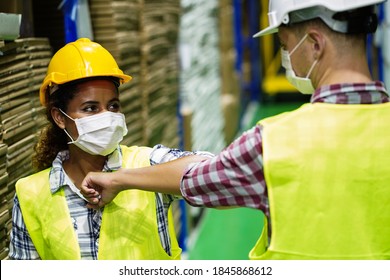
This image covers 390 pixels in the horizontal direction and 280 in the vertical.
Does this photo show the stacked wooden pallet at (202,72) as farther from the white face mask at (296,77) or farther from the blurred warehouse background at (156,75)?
the white face mask at (296,77)

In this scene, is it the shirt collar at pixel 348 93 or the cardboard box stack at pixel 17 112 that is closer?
the shirt collar at pixel 348 93

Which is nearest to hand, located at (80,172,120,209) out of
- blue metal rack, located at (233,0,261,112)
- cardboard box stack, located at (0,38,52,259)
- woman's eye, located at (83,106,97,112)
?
woman's eye, located at (83,106,97,112)

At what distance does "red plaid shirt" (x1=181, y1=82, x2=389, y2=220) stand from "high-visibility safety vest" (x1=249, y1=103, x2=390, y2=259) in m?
0.03

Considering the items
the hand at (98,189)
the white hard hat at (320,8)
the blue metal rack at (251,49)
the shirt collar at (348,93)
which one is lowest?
the blue metal rack at (251,49)

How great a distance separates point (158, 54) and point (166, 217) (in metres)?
2.59

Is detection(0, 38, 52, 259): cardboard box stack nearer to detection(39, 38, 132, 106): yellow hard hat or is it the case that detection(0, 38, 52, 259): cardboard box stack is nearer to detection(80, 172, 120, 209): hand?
detection(39, 38, 132, 106): yellow hard hat

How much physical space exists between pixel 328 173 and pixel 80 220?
0.90 m

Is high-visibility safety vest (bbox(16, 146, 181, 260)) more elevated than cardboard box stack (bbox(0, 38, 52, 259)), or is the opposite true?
cardboard box stack (bbox(0, 38, 52, 259))

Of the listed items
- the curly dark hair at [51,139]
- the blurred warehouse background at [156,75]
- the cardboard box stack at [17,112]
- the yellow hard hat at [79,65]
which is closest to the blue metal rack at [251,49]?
the blurred warehouse background at [156,75]

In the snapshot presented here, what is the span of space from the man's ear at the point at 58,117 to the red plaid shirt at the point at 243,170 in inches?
Answer: 25.8

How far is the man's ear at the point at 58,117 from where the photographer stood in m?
2.52

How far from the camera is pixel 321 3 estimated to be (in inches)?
75.6

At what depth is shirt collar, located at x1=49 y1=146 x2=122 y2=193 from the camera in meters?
2.44
